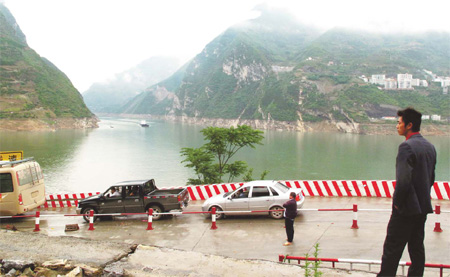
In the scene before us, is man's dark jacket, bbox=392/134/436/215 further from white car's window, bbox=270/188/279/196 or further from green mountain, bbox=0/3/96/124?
green mountain, bbox=0/3/96/124

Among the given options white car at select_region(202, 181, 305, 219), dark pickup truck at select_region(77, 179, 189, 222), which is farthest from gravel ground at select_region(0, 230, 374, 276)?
white car at select_region(202, 181, 305, 219)

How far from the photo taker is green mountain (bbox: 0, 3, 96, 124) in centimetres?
11338

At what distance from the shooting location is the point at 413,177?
3.80 meters

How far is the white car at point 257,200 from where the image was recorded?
38.7 feet

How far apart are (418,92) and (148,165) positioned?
6318 inches

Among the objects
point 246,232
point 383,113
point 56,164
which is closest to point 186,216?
point 246,232

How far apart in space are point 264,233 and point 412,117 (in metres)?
7.02

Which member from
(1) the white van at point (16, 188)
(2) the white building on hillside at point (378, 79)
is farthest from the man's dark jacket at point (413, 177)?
(2) the white building on hillside at point (378, 79)

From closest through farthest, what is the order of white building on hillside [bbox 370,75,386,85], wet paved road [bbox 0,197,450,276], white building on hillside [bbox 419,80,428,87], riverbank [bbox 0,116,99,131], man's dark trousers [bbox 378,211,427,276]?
man's dark trousers [bbox 378,211,427,276] < wet paved road [bbox 0,197,450,276] < riverbank [bbox 0,116,99,131] < white building on hillside [bbox 419,80,428,87] < white building on hillside [bbox 370,75,386,85]

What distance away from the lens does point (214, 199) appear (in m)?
12.7

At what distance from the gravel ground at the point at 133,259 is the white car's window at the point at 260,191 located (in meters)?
5.15

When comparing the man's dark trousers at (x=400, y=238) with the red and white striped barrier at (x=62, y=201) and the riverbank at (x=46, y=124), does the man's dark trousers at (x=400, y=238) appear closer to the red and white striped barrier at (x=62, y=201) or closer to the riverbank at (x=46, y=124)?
the red and white striped barrier at (x=62, y=201)

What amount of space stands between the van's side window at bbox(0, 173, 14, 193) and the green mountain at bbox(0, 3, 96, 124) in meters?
108

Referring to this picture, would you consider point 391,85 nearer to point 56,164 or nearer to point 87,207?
point 56,164
